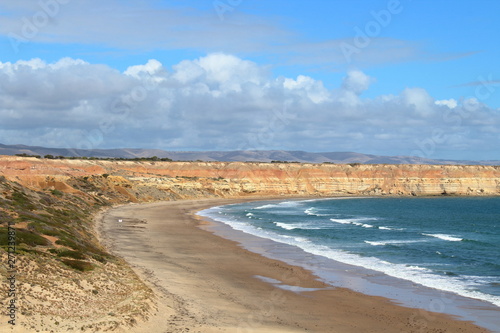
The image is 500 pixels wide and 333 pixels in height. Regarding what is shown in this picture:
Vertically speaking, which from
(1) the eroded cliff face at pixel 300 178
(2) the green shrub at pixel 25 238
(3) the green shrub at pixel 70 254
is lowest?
(3) the green shrub at pixel 70 254

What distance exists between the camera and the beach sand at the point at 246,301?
1919 cm

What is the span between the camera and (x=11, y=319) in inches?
618

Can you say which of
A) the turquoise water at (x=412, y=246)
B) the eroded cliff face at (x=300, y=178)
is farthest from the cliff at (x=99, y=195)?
the turquoise water at (x=412, y=246)

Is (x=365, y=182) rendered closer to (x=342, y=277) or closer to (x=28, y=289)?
(x=342, y=277)

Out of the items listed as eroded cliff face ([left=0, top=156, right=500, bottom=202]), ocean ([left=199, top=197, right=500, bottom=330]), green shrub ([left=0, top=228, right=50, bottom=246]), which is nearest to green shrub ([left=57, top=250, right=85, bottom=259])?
green shrub ([left=0, top=228, right=50, bottom=246])

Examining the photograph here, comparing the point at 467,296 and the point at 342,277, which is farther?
the point at 342,277

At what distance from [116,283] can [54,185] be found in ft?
199

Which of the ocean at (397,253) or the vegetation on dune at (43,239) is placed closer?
the vegetation on dune at (43,239)

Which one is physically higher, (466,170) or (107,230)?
(466,170)

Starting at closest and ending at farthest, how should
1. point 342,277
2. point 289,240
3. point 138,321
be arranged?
point 138,321, point 342,277, point 289,240

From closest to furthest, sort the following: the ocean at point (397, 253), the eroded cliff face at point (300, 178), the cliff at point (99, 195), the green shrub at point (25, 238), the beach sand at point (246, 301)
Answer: the cliff at point (99, 195)
the beach sand at point (246, 301)
the green shrub at point (25, 238)
the ocean at point (397, 253)
the eroded cliff face at point (300, 178)

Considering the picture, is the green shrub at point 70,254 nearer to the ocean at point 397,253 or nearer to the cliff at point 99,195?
the cliff at point 99,195

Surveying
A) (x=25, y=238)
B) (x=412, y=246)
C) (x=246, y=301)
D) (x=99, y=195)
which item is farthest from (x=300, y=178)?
(x=246, y=301)

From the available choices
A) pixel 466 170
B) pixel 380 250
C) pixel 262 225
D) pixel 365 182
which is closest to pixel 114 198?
pixel 262 225
